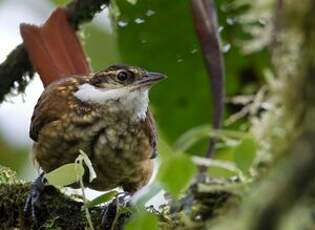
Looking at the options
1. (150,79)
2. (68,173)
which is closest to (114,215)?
(68,173)

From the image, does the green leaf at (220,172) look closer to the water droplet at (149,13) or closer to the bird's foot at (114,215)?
the bird's foot at (114,215)

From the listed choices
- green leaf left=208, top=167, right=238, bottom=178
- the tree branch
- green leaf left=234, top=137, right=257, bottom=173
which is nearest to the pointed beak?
the tree branch

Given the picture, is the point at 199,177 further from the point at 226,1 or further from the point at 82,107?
the point at 82,107

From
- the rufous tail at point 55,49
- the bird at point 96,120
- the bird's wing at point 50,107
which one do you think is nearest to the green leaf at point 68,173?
the bird at point 96,120

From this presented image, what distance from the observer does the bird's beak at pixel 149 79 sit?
9.02 feet

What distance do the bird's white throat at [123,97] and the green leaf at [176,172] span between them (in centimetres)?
181

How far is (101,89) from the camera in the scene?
3258mm

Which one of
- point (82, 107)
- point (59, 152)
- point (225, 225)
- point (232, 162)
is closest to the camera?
point (225, 225)

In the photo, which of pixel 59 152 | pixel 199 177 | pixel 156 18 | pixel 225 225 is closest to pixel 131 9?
pixel 156 18

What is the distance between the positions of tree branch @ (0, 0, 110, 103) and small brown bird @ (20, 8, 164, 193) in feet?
0.14

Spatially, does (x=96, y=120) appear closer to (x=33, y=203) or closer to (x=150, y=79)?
(x=150, y=79)

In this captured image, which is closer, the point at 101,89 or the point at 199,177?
the point at 199,177

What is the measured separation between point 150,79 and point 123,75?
0.34 metres

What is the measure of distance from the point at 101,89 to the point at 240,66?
886 millimetres
